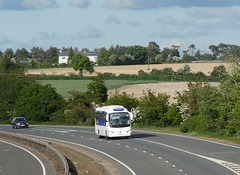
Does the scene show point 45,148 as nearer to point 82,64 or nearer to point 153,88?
point 153,88

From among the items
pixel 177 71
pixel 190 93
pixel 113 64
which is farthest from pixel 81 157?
pixel 113 64

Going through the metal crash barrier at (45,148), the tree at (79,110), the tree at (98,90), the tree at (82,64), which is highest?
the tree at (82,64)

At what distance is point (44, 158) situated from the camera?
29469 millimetres

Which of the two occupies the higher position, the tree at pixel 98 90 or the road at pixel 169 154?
the tree at pixel 98 90

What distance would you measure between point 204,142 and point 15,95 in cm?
6384

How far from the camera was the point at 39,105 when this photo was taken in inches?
2977

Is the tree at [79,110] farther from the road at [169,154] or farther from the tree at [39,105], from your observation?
the road at [169,154]

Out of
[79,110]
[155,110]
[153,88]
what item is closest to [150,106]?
[155,110]

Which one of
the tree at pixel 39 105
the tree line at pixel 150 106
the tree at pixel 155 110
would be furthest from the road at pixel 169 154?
the tree at pixel 39 105

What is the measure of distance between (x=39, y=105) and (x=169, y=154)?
5052cm

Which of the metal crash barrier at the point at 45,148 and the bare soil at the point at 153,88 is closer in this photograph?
the metal crash barrier at the point at 45,148

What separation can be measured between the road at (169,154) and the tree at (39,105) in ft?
119

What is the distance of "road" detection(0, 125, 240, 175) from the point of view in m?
21.9

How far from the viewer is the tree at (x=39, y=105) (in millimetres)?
74875
